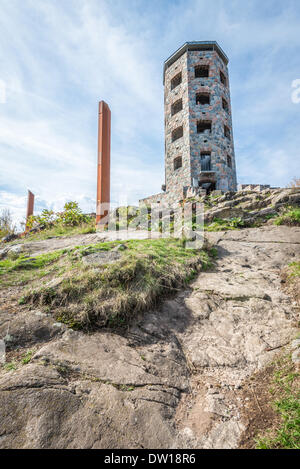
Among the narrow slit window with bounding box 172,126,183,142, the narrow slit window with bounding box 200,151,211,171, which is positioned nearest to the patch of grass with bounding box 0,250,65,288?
the narrow slit window with bounding box 200,151,211,171

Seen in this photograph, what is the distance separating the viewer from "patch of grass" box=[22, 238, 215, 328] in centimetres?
311

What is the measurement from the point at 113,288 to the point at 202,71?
905 inches

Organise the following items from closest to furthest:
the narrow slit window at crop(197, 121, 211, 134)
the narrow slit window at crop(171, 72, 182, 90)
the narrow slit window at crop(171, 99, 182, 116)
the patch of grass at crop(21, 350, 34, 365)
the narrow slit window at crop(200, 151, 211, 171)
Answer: the patch of grass at crop(21, 350, 34, 365) < the narrow slit window at crop(200, 151, 211, 171) < the narrow slit window at crop(197, 121, 211, 134) < the narrow slit window at crop(171, 99, 182, 116) < the narrow slit window at crop(171, 72, 182, 90)

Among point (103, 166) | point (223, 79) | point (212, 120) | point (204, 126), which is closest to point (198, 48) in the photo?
point (223, 79)

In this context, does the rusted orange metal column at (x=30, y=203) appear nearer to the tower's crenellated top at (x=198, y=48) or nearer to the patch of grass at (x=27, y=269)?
the patch of grass at (x=27, y=269)

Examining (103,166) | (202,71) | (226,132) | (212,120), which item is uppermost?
(202,71)

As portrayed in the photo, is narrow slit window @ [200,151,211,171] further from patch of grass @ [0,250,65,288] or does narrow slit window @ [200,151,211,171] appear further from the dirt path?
patch of grass @ [0,250,65,288]

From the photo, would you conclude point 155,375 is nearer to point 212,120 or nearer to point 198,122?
point 212,120

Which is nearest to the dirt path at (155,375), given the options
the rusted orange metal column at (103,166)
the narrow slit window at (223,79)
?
the rusted orange metal column at (103,166)

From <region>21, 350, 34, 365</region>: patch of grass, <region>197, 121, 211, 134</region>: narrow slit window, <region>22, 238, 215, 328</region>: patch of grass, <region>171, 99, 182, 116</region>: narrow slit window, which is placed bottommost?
<region>21, 350, 34, 365</region>: patch of grass

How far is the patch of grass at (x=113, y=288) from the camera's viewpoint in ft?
10.2

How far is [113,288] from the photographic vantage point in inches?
138

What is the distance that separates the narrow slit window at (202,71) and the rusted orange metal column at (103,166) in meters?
14.1
